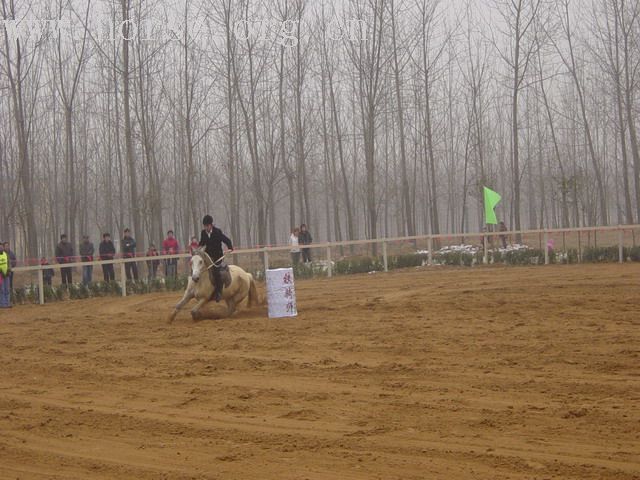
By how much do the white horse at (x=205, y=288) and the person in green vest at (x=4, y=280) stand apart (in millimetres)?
7444

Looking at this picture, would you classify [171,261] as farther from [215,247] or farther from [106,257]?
[215,247]

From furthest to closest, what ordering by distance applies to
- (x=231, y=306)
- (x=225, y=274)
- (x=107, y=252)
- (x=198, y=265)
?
(x=107, y=252), (x=231, y=306), (x=225, y=274), (x=198, y=265)

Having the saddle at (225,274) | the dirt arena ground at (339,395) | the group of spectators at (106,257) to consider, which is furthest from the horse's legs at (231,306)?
the group of spectators at (106,257)

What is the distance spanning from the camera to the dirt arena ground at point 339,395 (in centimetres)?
619

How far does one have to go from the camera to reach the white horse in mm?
15828

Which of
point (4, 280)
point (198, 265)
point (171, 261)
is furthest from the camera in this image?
point (171, 261)

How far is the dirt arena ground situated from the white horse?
0.51m

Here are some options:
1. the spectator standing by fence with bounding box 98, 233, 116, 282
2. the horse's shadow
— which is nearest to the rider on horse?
the horse's shadow

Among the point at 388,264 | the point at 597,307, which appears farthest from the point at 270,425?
the point at 388,264

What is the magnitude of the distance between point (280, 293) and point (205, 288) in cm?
155

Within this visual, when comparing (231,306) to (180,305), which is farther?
(231,306)

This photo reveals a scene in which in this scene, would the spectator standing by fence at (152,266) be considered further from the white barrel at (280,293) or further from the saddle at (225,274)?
the white barrel at (280,293)

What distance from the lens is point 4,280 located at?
71.1 feet

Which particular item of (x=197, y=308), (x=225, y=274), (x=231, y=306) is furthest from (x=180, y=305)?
(x=231, y=306)
